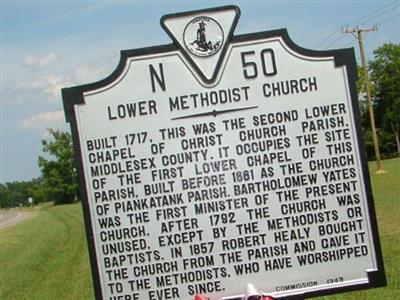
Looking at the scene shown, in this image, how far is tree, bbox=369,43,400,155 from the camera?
76.6 meters

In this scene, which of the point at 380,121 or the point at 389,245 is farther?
the point at 380,121

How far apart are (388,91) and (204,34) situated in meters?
78.5

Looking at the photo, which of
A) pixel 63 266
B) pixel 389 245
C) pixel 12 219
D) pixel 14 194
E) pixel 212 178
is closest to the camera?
pixel 212 178

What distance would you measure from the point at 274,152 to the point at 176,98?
2.88 ft

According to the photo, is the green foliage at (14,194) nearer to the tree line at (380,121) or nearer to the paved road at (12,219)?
the tree line at (380,121)

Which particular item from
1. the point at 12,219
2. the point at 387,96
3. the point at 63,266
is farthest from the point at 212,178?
the point at 387,96

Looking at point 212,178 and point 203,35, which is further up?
point 203,35

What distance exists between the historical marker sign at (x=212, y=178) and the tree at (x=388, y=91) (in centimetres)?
7492

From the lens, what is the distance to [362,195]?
463cm

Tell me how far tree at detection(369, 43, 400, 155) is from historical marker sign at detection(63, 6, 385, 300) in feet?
246

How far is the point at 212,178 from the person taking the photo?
15.0 feet

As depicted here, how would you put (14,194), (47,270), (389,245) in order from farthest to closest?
(14,194) < (47,270) < (389,245)

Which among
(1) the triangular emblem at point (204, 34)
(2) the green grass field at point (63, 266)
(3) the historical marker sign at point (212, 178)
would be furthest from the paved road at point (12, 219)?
(1) the triangular emblem at point (204, 34)

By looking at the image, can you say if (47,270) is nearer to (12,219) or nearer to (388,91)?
(12,219)
